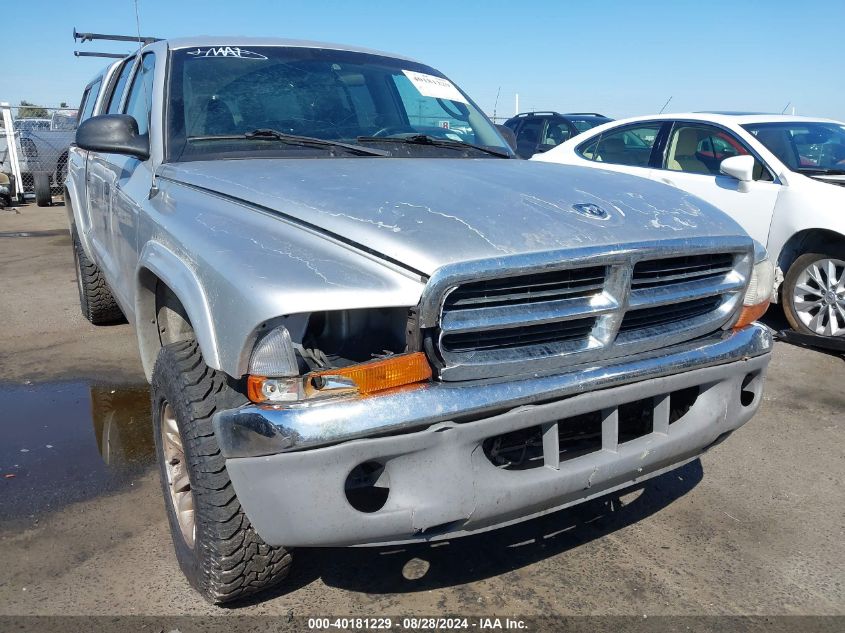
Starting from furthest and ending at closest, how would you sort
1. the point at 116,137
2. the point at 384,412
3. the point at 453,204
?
1. the point at 116,137
2. the point at 453,204
3. the point at 384,412

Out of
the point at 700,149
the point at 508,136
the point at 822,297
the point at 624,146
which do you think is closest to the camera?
the point at 508,136

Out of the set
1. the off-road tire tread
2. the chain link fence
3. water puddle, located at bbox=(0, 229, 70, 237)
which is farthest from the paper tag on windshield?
the chain link fence

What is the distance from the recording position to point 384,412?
1.87 meters

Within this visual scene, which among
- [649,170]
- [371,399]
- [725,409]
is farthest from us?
[649,170]

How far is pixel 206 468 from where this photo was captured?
2117 millimetres

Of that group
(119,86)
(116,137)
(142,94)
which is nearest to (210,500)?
(116,137)

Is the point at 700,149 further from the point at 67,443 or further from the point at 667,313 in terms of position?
the point at 67,443

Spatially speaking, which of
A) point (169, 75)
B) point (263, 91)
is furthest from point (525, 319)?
point (169, 75)

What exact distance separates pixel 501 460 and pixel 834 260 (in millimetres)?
4086

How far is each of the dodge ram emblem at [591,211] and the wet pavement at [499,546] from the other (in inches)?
49.1

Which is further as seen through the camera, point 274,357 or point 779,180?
point 779,180

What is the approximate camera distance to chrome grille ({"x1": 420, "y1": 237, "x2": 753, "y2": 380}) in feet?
6.48

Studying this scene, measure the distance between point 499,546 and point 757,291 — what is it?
132cm

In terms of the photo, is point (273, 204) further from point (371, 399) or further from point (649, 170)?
point (649, 170)
